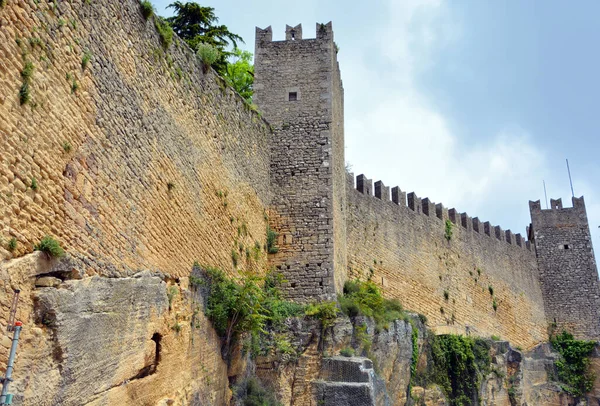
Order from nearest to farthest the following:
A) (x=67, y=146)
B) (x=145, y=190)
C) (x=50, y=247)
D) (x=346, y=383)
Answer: (x=50, y=247) → (x=67, y=146) → (x=145, y=190) → (x=346, y=383)

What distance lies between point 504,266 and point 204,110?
19.6 metres

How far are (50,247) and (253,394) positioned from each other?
6197 millimetres

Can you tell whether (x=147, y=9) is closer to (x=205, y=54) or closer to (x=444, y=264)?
(x=205, y=54)

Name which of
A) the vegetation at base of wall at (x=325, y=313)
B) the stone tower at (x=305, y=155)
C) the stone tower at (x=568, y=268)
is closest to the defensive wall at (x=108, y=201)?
the vegetation at base of wall at (x=325, y=313)

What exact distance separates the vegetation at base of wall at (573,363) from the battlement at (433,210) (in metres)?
4.53

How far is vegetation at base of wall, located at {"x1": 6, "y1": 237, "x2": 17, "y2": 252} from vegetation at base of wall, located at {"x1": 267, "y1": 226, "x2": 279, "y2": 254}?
8.72m

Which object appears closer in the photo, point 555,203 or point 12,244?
point 12,244

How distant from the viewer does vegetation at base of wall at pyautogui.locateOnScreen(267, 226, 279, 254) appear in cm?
1477

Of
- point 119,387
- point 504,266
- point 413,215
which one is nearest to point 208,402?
Answer: point 119,387

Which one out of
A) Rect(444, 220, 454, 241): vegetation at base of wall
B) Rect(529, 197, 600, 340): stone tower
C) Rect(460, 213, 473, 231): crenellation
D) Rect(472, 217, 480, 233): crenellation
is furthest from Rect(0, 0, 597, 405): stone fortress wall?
Rect(529, 197, 600, 340): stone tower

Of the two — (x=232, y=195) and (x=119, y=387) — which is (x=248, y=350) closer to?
(x=232, y=195)

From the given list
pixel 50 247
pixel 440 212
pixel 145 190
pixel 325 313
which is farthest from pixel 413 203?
pixel 50 247

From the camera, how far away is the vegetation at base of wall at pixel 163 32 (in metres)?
10.4

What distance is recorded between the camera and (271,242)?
48.7ft
